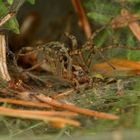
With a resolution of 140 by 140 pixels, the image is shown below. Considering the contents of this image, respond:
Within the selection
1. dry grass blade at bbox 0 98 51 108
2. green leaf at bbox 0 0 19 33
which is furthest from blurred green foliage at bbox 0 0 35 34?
dry grass blade at bbox 0 98 51 108

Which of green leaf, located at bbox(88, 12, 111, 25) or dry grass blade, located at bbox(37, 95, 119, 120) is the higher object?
green leaf, located at bbox(88, 12, 111, 25)

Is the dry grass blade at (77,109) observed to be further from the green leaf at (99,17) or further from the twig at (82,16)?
the twig at (82,16)

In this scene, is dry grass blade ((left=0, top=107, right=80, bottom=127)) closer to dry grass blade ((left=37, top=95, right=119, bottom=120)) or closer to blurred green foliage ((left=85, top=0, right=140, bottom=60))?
dry grass blade ((left=37, top=95, right=119, bottom=120))

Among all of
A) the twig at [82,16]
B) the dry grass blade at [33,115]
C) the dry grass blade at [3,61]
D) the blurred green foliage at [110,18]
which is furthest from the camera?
the twig at [82,16]

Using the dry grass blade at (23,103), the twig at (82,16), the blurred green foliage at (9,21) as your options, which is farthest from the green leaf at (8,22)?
the twig at (82,16)

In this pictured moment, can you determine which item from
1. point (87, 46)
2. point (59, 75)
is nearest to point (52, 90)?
point (59, 75)

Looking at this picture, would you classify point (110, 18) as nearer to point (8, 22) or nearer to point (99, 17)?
point (99, 17)

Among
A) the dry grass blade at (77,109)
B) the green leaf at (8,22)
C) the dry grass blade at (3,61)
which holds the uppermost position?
the green leaf at (8,22)

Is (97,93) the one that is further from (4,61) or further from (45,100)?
(4,61)

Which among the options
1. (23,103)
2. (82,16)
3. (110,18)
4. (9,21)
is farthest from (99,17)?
(23,103)

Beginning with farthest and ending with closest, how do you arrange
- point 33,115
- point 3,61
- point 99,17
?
point 99,17, point 3,61, point 33,115

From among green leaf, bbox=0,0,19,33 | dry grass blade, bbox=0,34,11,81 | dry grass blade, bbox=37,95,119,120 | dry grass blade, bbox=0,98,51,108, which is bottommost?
dry grass blade, bbox=37,95,119,120

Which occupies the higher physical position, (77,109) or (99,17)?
(99,17)
